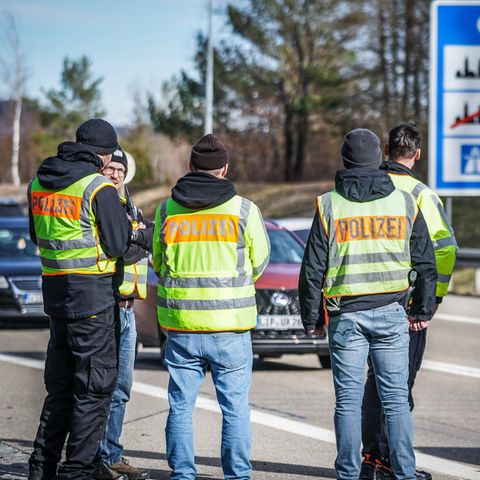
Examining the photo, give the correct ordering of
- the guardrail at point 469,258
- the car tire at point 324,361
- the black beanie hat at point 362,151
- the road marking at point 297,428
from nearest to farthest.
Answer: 1. the black beanie hat at point 362,151
2. the road marking at point 297,428
3. the car tire at point 324,361
4. the guardrail at point 469,258

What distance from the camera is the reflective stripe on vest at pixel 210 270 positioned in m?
5.44

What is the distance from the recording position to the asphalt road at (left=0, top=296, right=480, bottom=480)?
6.91 meters

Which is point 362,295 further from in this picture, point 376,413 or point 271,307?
point 271,307

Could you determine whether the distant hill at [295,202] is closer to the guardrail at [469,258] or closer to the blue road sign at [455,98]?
the guardrail at [469,258]

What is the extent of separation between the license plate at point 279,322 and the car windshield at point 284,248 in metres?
1.11

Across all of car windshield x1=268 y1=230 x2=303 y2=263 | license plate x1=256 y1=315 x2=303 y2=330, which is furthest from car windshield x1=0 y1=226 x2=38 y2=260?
license plate x1=256 y1=315 x2=303 y2=330

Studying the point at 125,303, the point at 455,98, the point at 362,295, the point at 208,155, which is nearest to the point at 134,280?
the point at 125,303

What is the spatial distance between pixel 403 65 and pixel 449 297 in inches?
824

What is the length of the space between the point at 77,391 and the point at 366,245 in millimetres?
1698

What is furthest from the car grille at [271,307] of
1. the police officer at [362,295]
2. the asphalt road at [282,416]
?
the police officer at [362,295]

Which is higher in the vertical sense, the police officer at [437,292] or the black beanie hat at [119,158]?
the black beanie hat at [119,158]

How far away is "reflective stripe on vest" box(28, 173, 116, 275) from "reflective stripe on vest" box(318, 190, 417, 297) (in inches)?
46.5

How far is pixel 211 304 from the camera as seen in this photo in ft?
17.8

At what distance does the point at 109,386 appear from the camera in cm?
575
